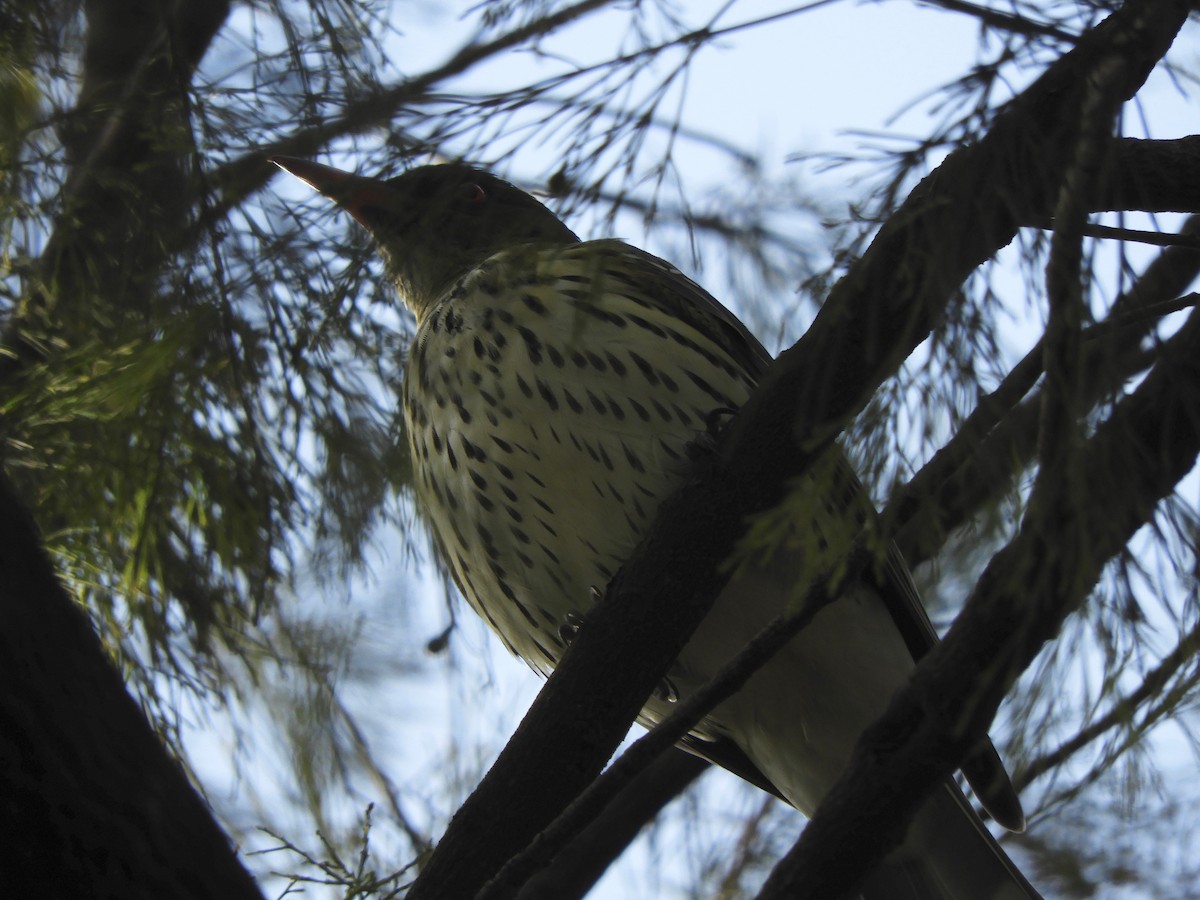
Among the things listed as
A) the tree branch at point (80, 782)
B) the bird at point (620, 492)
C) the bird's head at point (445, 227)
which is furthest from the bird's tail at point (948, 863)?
the bird's head at point (445, 227)

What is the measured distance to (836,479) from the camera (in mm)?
3258

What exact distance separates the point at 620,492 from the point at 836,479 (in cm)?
50

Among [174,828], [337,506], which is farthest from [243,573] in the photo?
[174,828]

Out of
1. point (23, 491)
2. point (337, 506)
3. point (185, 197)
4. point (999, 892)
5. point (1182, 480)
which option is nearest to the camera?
point (1182, 480)

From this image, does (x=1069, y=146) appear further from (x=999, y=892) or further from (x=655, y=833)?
(x=655, y=833)

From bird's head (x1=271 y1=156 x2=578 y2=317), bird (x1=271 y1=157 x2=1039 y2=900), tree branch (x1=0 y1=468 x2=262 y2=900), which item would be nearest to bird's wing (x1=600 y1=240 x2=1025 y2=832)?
bird (x1=271 y1=157 x2=1039 y2=900)

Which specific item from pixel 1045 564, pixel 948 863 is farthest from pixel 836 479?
pixel 1045 564

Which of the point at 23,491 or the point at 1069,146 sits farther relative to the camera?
the point at 23,491

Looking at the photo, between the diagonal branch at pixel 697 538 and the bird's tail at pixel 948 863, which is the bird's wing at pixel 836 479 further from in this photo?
the diagonal branch at pixel 697 538

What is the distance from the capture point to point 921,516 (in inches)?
88.2

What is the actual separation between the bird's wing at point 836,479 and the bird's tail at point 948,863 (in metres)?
0.07

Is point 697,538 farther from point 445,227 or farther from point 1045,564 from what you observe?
point 445,227

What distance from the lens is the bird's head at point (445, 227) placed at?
148 inches

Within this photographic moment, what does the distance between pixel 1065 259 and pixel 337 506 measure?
267cm
